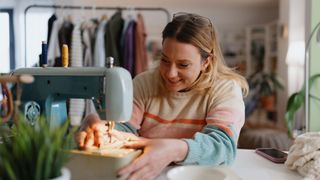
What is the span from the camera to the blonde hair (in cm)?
97

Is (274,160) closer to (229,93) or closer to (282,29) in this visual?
(229,93)

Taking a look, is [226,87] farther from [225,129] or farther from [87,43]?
[87,43]

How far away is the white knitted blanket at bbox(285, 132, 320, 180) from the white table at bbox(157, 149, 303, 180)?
23mm

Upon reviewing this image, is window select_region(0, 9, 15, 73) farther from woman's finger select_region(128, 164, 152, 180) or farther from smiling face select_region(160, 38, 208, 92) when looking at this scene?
woman's finger select_region(128, 164, 152, 180)

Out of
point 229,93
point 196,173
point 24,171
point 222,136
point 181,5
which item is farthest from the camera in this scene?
point 181,5

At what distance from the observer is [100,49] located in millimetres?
2623

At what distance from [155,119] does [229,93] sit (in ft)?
0.81

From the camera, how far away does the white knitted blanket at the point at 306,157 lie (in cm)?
78

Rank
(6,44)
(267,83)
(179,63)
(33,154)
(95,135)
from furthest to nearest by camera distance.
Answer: (267,83) → (6,44) → (179,63) → (95,135) → (33,154)

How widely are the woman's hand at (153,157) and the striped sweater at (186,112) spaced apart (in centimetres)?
12

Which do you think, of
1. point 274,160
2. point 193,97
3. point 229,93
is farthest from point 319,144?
point 193,97

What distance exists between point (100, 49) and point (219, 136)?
1897 mm

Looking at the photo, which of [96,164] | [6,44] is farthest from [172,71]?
[6,44]

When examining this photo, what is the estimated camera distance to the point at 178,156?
0.80 metres
